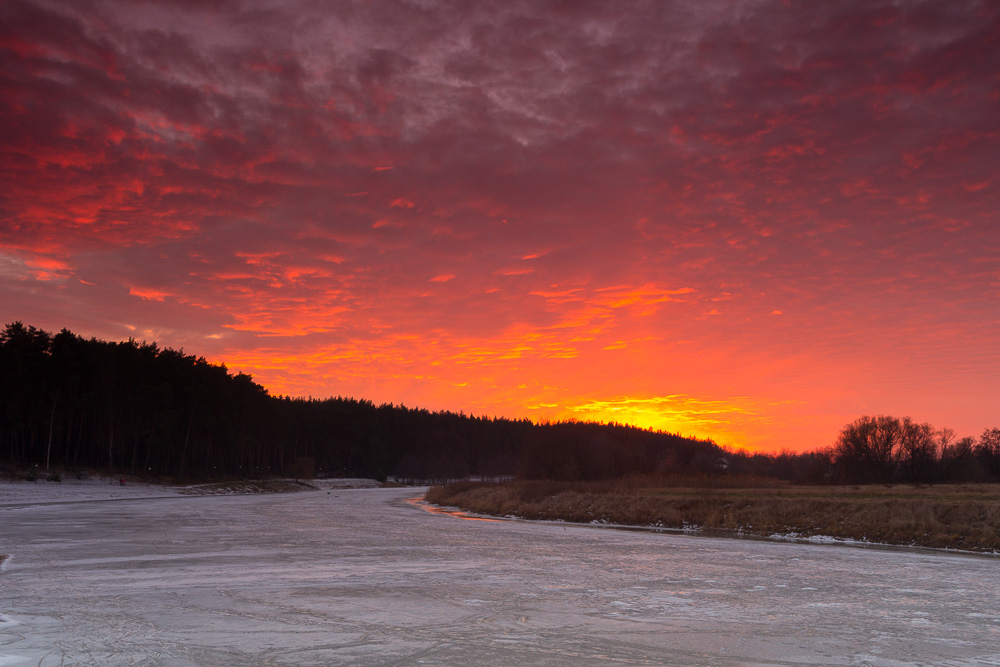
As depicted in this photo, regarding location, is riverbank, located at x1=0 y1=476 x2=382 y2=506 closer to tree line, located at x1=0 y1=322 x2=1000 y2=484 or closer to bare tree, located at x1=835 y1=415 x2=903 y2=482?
tree line, located at x1=0 y1=322 x2=1000 y2=484

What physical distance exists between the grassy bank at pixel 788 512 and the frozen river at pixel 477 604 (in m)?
4.19

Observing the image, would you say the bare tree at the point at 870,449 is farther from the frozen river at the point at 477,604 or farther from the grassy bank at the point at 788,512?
the frozen river at the point at 477,604

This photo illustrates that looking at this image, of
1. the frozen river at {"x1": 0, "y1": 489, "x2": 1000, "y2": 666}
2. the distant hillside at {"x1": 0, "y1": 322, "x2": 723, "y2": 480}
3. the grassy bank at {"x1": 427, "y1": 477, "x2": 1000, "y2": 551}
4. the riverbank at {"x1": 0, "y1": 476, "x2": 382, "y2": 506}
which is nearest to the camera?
the frozen river at {"x1": 0, "y1": 489, "x2": 1000, "y2": 666}

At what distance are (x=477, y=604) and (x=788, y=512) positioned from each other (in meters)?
22.9

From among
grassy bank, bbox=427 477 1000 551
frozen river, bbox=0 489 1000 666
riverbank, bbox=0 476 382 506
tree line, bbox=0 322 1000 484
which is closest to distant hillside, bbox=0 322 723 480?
tree line, bbox=0 322 1000 484

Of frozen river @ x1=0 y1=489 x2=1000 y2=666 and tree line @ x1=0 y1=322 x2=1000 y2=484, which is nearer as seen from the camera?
frozen river @ x1=0 y1=489 x2=1000 y2=666

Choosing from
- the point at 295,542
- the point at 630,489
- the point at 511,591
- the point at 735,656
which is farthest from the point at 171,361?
the point at 735,656

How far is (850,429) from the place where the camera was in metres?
84.1

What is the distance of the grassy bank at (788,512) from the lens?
77.8ft

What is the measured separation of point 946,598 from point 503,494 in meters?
36.2

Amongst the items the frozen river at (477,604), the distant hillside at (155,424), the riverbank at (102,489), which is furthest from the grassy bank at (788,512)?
the riverbank at (102,489)

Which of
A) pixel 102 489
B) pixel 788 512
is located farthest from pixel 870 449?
pixel 102 489

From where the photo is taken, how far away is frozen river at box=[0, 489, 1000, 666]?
7.73 m

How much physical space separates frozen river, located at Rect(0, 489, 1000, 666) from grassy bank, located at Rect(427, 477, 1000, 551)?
419cm
